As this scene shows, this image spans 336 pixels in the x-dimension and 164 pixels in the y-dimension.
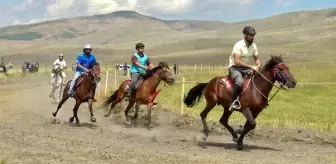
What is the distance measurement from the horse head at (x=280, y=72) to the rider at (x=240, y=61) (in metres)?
0.33

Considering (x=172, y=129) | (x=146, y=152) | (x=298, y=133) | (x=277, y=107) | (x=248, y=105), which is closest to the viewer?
(x=146, y=152)

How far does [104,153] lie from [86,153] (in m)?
0.33

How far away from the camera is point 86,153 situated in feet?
31.1

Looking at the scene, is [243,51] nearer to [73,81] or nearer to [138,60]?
[138,60]

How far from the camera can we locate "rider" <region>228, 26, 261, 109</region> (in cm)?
1155

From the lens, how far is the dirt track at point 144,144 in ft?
30.2

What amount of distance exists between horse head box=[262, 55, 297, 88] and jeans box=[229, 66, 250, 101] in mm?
493

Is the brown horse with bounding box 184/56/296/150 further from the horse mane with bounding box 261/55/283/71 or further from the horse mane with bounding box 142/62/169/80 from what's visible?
the horse mane with bounding box 142/62/169/80

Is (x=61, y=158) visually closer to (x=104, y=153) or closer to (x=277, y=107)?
(x=104, y=153)

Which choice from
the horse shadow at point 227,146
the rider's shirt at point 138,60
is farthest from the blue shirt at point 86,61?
the horse shadow at point 227,146

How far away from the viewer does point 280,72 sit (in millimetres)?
11234

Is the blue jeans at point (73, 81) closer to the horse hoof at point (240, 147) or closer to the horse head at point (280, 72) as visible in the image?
the horse hoof at point (240, 147)

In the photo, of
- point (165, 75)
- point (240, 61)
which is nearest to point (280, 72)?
point (240, 61)

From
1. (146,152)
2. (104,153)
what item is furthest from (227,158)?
(104,153)
